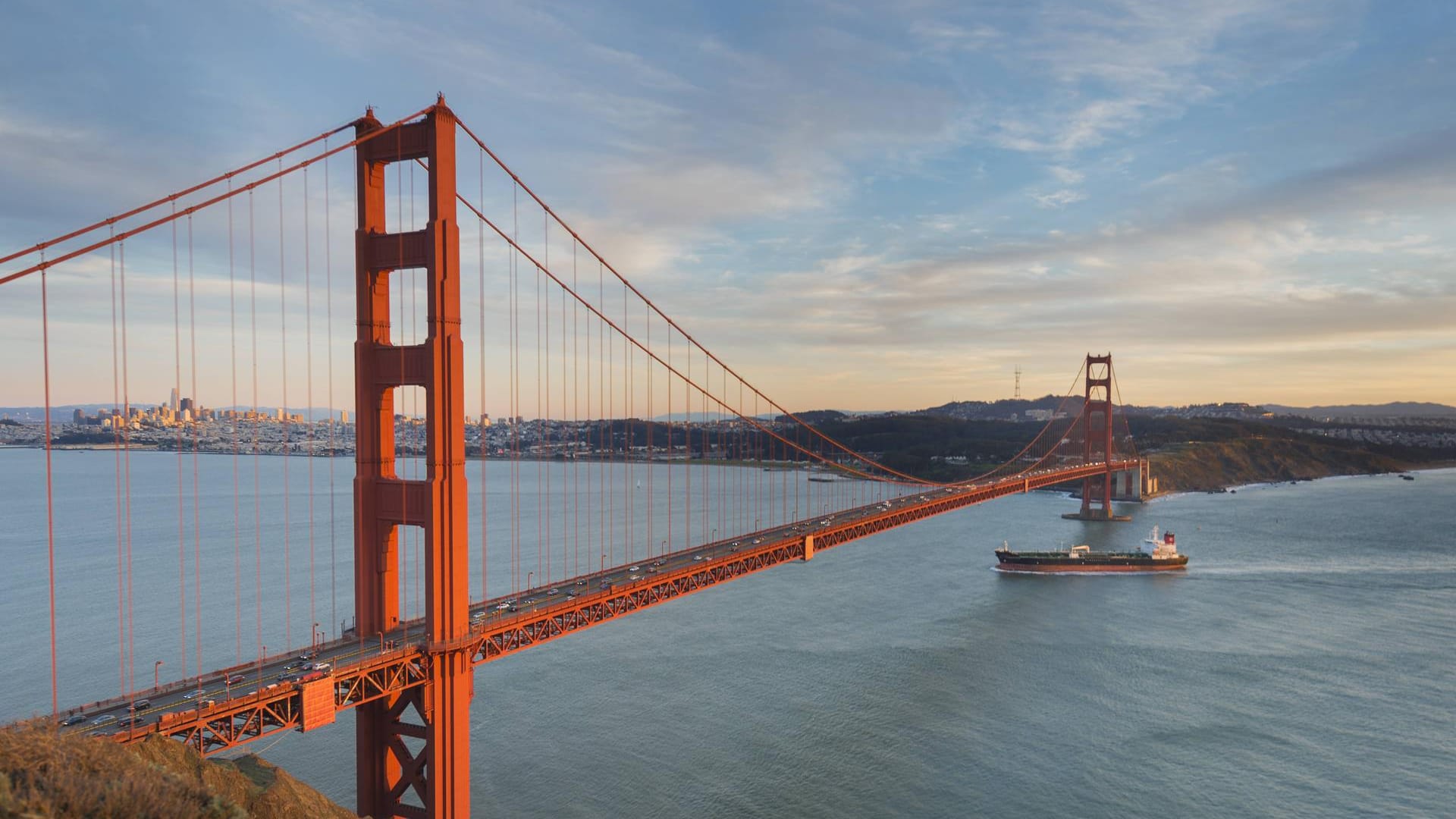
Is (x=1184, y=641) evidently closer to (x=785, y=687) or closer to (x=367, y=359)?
(x=785, y=687)

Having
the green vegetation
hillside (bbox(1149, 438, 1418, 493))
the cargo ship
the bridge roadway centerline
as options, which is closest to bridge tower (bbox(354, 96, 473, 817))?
the bridge roadway centerline

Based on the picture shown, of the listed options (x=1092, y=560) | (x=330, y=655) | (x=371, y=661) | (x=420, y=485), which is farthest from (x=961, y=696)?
(x=1092, y=560)

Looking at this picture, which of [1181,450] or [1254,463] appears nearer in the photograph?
[1181,450]

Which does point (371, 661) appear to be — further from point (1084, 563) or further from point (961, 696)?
point (1084, 563)

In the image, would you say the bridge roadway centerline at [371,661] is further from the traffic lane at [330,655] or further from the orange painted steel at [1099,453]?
the orange painted steel at [1099,453]

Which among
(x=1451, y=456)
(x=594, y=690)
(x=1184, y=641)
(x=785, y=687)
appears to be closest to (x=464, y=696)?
(x=594, y=690)

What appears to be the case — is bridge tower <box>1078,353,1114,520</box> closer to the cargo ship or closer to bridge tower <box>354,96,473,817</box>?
the cargo ship
